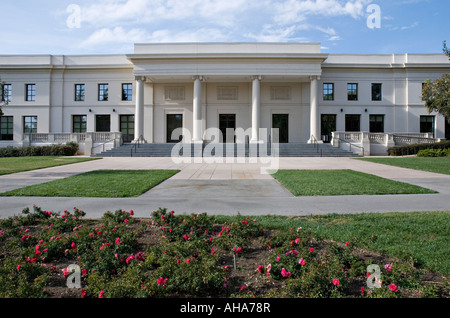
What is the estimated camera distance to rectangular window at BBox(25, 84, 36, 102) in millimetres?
38156

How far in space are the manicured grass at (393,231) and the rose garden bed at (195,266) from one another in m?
0.26

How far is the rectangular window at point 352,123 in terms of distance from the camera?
3809 cm

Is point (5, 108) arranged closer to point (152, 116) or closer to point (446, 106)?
point (152, 116)

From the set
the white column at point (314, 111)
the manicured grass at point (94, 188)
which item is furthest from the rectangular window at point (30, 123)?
the white column at point (314, 111)

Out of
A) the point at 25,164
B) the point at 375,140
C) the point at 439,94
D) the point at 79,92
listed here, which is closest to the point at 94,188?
the point at 25,164

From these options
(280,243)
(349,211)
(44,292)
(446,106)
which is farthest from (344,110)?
(44,292)

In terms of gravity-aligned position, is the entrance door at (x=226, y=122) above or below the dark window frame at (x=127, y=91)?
below

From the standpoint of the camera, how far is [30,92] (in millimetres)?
38250

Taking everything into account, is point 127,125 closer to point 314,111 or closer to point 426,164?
point 314,111

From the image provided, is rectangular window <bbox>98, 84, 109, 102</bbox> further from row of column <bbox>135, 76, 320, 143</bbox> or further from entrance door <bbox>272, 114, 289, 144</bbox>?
entrance door <bbox>272, 114, 289, 144</bbox>

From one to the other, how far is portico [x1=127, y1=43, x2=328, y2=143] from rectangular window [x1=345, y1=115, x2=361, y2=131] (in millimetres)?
4952

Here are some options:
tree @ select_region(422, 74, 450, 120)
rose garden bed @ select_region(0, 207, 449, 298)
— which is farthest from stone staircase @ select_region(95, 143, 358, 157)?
rose garden bed @ select_region(0, 207, 449, 298)

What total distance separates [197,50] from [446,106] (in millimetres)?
25730

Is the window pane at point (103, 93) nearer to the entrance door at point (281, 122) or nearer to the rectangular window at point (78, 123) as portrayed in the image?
the rectangular window at point (78, 123)
